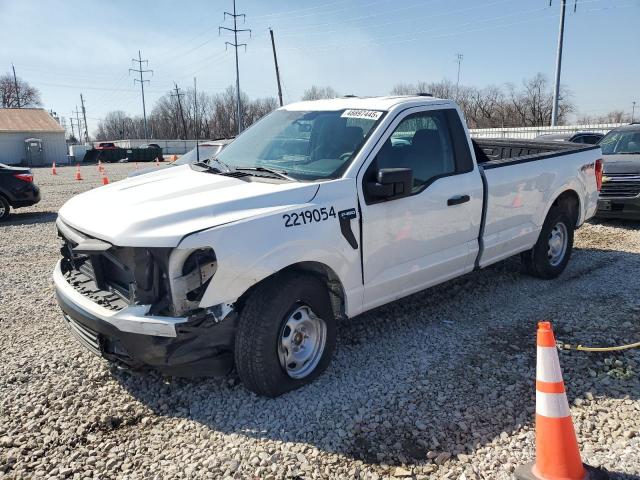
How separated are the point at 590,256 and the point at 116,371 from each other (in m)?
6.28

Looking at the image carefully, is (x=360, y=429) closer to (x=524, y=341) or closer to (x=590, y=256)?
(x=524, y=341)

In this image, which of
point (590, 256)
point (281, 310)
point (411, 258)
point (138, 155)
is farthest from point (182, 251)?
point (138, 155)

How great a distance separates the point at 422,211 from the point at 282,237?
4.71ft

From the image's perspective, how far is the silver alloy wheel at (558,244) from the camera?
6.26 meters

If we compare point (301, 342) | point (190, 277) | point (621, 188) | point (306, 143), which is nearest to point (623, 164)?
point (621, 188)

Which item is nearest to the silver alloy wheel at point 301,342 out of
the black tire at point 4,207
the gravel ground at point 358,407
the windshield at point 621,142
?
the gravel ground at point 358,407

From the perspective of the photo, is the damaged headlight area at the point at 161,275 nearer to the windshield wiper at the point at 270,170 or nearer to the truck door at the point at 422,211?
the windshield wiper at the point at 270,170

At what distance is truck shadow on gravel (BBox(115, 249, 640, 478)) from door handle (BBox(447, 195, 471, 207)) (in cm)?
115

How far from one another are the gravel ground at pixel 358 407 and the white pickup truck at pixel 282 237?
360mm

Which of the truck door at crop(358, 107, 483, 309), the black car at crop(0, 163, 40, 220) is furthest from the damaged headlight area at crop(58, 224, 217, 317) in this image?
the black car at crop(0, 163, 40, 220)

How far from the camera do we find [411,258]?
4309 mm

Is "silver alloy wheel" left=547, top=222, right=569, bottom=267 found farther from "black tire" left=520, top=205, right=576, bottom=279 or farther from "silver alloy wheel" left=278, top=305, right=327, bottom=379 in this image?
"silver alloy wheel" left=278, top=305, right=327, bottom=379

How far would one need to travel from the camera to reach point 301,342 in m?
3.75

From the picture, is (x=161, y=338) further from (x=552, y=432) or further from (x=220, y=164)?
(x=552, y=432)
